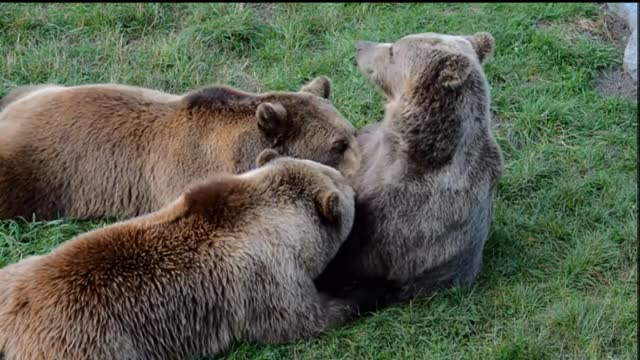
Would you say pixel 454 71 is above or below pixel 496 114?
above

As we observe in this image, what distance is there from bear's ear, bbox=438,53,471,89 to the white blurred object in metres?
3.21

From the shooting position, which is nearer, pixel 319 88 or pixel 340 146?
pixel 340 146

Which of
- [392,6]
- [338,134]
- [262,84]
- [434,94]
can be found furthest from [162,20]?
[434,94]

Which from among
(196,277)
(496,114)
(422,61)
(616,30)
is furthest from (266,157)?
(616,30)

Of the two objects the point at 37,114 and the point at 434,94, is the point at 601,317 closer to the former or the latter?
the point at 434,94

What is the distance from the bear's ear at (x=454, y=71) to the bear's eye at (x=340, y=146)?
1.01m

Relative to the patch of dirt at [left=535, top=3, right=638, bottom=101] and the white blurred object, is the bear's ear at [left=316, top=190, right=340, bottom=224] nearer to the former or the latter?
the patch of dirt at [left=535, top=3, right=638, bottom=101]

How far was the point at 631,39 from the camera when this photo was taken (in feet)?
30.6

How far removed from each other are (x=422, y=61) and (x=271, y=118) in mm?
1108

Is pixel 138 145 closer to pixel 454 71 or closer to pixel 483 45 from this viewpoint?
pixel 454 71

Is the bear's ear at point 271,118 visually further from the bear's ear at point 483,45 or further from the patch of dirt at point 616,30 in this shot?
the patch of dirt at point 616,30

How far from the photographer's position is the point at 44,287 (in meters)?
5.66

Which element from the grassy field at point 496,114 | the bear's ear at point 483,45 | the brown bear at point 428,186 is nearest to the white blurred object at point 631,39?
the grassy field at point 496,114

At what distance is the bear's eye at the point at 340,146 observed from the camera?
7.29 m
